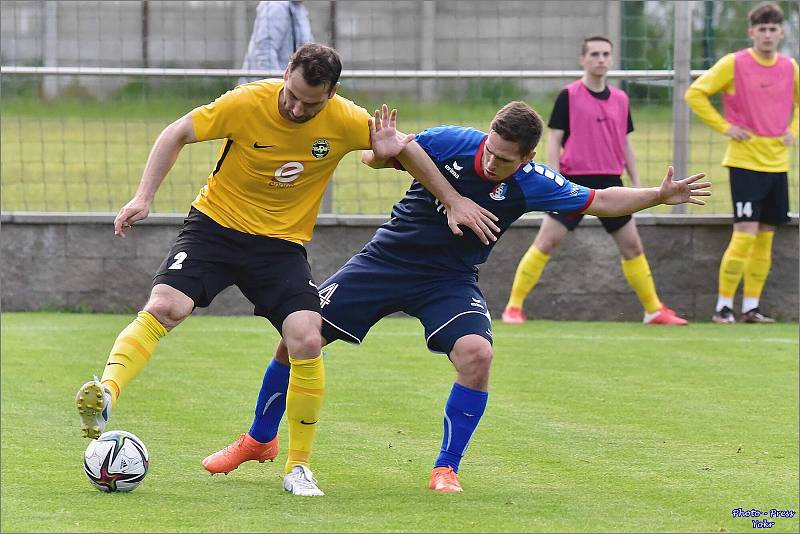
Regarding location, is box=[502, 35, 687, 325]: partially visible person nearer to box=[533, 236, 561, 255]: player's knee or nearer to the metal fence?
box=[533, 236, 561, 255]: player's knee

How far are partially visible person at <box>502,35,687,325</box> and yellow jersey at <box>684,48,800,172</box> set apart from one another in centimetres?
72

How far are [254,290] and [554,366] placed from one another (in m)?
3.73

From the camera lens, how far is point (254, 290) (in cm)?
612

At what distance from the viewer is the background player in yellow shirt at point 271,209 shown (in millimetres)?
5824

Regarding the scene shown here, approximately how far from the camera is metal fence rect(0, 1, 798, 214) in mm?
12680

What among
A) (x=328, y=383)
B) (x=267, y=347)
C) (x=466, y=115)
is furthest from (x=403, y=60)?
(x=328, y=383)

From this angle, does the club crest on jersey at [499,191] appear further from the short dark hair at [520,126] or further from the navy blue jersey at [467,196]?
the short dark hair at [520,126]

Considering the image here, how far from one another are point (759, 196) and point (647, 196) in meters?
5.64

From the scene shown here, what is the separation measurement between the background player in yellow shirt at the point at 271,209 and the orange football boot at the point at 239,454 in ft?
0.05

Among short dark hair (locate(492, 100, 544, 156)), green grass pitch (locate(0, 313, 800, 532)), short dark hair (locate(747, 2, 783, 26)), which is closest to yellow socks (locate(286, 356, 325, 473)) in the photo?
green grass pitch (locate(0, 313, 800, 532))

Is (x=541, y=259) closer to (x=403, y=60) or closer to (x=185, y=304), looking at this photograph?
(x=403, y=60)

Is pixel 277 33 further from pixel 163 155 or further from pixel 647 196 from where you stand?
pixel 647 196

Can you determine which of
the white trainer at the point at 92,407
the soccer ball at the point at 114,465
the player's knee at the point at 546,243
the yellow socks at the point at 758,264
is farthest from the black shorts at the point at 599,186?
the white trainer at the point at 92,407

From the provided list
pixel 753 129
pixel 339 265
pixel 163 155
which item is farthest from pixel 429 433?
pixel 753 129
